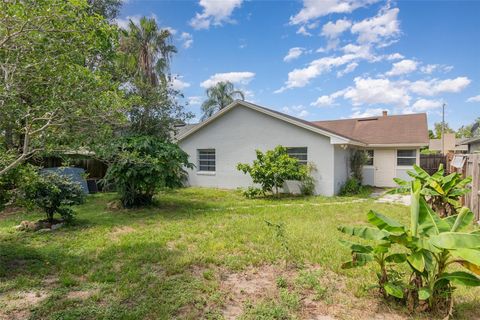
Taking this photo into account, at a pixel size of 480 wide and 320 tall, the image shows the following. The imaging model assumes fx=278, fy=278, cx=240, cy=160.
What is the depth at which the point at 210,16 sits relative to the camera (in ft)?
41.5

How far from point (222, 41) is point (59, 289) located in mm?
12952

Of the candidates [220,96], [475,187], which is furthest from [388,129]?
[220,96]

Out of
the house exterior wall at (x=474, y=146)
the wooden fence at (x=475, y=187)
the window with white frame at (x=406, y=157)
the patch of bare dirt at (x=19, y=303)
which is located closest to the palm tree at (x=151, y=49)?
the window with white frame at (x=406, y=157)

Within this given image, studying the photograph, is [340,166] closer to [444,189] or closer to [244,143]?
[244,143]

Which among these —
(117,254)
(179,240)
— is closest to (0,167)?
(117,254)

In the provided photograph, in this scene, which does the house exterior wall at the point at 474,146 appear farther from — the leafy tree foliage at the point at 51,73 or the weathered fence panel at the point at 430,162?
the leafy tree foliage at the point at 51,73

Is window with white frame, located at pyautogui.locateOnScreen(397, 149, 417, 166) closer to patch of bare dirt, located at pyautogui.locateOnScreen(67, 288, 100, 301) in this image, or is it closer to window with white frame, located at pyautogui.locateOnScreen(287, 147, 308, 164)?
window with white frame, located at pyautogui.locateOnScreen(287, 147, 308, 164)

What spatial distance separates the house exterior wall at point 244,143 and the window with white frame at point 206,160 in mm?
276

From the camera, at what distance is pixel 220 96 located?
3247cm

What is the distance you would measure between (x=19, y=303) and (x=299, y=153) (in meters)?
12.1

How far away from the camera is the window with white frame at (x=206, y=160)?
16.8 metres

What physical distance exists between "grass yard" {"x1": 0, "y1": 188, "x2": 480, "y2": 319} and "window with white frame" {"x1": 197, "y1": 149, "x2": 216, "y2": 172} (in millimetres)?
8218

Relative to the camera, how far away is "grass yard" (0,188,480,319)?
137 inches

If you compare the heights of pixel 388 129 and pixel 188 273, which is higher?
pixel 388 129
